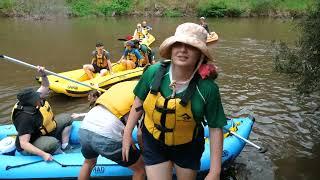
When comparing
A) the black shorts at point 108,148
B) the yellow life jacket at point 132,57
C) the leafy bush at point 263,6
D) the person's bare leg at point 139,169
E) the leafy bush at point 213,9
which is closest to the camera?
the black shorts at point 108,148

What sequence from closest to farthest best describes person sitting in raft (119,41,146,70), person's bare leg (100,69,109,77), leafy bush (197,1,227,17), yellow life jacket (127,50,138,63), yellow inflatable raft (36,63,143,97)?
yellow inflatable raft (36,63,143,97), person's bare leg (100,69,109,77), person sitting in raft (119,41,146,70), yellow life jacket (127,50,138,63), leafy bush (197,1,227,17)

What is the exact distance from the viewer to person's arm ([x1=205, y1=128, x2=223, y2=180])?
2.50 m

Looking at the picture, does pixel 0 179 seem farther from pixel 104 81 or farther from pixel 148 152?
pixel 104 81

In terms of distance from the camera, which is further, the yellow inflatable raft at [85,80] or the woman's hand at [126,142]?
the yellow inflatable raft at [85,80]

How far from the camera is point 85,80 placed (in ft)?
28.1

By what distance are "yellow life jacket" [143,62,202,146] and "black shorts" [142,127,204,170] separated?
5cm

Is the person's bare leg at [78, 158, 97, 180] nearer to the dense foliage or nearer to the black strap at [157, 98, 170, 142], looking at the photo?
the black strap at [157, 98, 170, 142]

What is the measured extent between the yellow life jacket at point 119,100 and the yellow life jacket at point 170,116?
51cm

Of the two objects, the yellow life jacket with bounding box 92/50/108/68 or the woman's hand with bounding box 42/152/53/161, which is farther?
the yellow life jacket with bounding box 92/50/108/68

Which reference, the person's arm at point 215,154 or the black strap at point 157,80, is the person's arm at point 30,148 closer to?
the black strap at point 157,80

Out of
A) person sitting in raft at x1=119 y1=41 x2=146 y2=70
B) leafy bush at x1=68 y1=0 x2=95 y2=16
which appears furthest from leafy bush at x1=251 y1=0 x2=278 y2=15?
person sitting in raft at x1=119 y1=41 x2=146 y2=70

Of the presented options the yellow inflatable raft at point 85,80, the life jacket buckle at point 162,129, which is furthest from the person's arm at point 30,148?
the yellow inflatable raft at point 85,80

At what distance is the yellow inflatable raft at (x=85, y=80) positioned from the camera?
772 cm

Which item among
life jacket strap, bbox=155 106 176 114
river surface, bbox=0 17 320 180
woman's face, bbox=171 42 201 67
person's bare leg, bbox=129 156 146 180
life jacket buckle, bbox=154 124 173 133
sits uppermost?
woman's face, bbox=171 42 201 67
